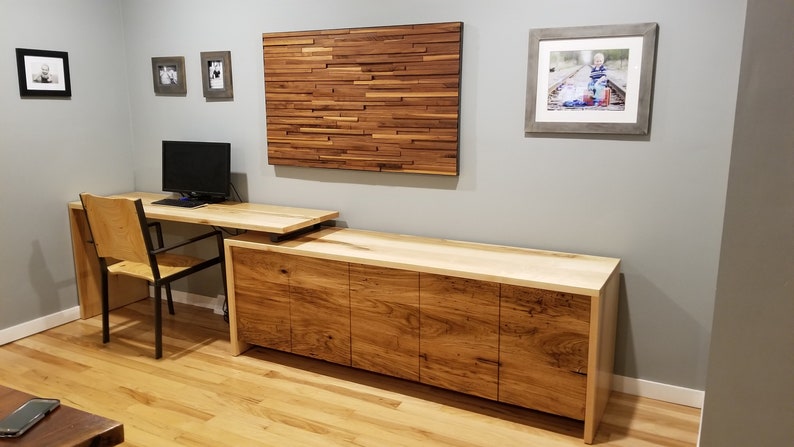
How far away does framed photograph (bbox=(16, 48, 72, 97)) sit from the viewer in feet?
Result: 11.1

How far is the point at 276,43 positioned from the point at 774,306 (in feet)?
10.1

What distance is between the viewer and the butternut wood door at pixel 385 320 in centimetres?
271

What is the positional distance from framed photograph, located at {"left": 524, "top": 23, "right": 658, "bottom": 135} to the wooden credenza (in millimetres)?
620

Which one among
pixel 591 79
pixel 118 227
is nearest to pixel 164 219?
pixel 118 227

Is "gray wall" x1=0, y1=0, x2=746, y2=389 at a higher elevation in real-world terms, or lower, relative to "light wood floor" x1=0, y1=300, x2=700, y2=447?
higher

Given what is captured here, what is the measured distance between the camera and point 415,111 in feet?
9.92

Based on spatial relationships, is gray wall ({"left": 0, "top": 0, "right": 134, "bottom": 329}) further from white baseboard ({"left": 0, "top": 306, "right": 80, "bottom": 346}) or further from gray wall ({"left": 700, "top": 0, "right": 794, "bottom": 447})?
gray wall ({"left": 700, "top": 0, "right": 794, "bottom": 447})

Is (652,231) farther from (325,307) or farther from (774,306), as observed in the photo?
(774,306)

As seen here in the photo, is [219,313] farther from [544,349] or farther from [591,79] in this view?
[591,79]

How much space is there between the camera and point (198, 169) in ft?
12.0

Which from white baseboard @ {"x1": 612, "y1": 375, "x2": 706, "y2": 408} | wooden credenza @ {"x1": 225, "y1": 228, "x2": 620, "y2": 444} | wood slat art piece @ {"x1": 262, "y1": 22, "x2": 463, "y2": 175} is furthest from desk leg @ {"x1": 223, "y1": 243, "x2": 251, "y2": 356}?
white baseboard @ {"x1": 612, "y1": 375, "x2": 706, "y2": 408}

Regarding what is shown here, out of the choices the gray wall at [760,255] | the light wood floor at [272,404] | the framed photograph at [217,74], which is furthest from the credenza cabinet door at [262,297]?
the gray wall at [760,255]

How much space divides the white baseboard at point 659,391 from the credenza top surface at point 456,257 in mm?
590

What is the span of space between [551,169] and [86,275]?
118 inches
